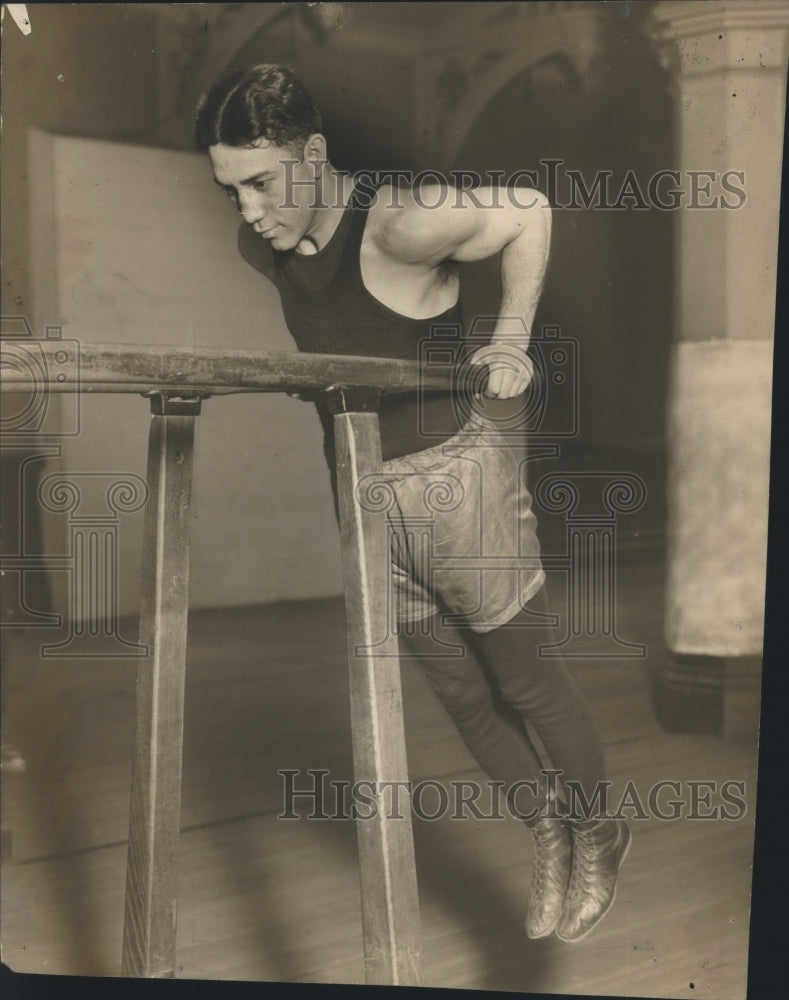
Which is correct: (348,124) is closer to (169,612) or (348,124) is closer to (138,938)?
(169,612)

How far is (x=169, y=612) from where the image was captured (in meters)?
2.48

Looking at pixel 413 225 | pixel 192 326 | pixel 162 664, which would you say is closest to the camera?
pixel 162 664

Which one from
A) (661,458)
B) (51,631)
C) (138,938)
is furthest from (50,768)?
(661,458)

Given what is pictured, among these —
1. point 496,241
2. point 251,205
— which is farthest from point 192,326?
point 496,241

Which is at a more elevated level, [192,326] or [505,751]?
[192,326]

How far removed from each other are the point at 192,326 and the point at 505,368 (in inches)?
29.0

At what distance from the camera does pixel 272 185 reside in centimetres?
274

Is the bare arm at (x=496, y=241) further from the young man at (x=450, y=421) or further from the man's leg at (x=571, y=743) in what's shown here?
the man's leg at (x=571, y=743)

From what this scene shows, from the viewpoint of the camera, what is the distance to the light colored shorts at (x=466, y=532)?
279 centimetres
